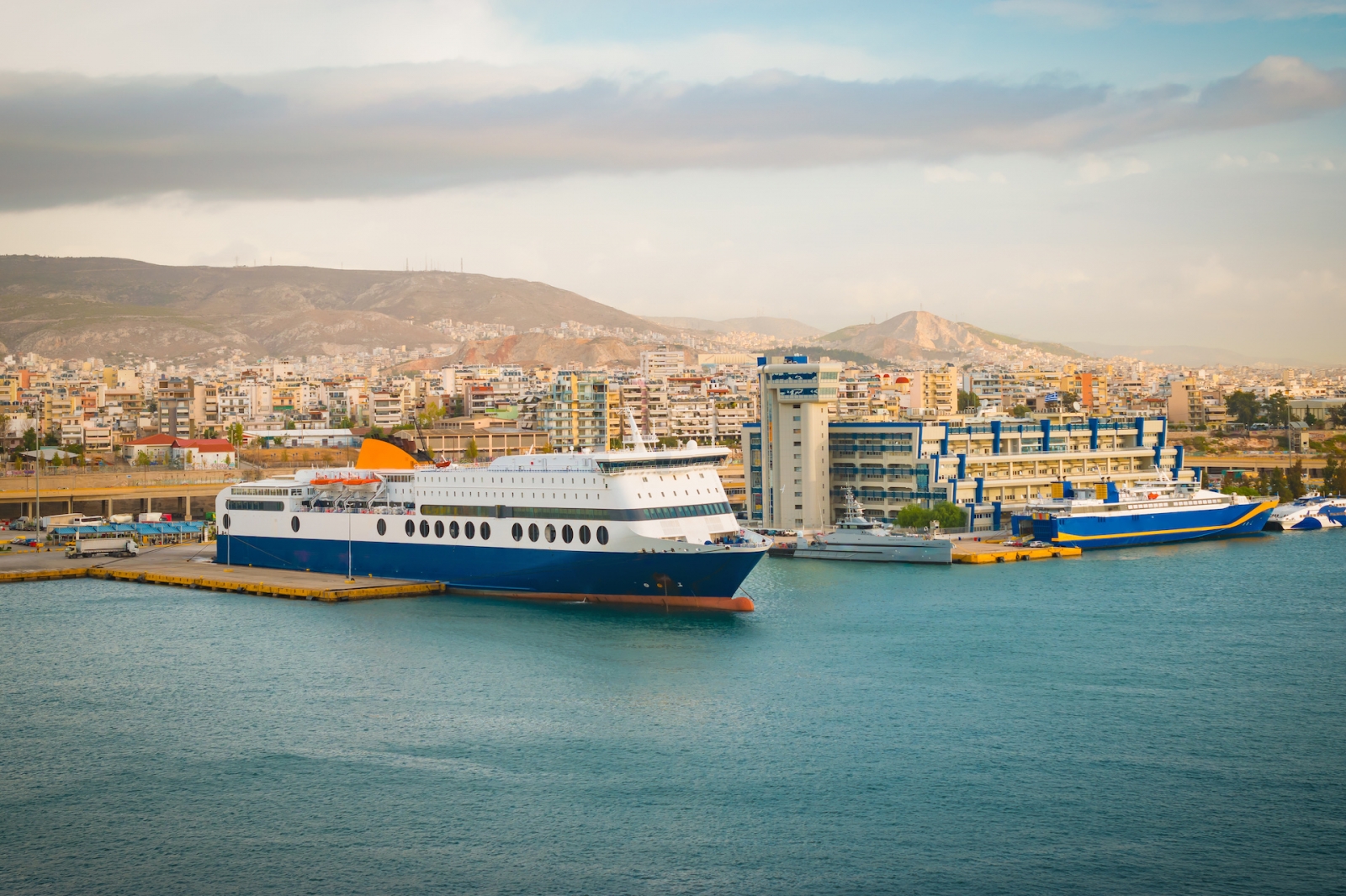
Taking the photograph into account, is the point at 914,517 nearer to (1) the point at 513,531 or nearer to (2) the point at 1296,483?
(1) the point at 513,531

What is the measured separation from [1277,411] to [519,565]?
6494 centimetres

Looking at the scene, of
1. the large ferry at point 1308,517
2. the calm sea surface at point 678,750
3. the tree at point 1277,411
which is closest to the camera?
the calm sea surface at point 678,750

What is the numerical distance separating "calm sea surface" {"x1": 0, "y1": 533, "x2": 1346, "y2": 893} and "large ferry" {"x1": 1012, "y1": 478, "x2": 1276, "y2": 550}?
33.1 ft

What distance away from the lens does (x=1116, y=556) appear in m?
32.3

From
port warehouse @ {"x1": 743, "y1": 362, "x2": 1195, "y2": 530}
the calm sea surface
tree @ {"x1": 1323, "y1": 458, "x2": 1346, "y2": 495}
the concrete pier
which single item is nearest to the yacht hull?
Answer: port warehouse @ {"x1": 743, "y1": 362, "x2": 1195, "y2": 530}

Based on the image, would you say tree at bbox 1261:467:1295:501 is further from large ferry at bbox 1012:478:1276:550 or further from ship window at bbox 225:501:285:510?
ship window at bbox 225:501:285:510

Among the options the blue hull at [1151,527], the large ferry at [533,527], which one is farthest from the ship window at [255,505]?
the blue hull at [1151,527]

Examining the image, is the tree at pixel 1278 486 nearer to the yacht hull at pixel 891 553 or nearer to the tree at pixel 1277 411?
the yacht hull at pixel 891 553

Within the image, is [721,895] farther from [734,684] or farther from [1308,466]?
[1308,466]

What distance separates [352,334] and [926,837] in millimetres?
187301

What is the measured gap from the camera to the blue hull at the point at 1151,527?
3356 centimetres

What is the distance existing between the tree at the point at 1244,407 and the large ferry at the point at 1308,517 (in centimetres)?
3876

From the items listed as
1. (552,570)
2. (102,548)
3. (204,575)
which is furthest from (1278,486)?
(102,548)

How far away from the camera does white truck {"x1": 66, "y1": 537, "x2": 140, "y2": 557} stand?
105 ft
